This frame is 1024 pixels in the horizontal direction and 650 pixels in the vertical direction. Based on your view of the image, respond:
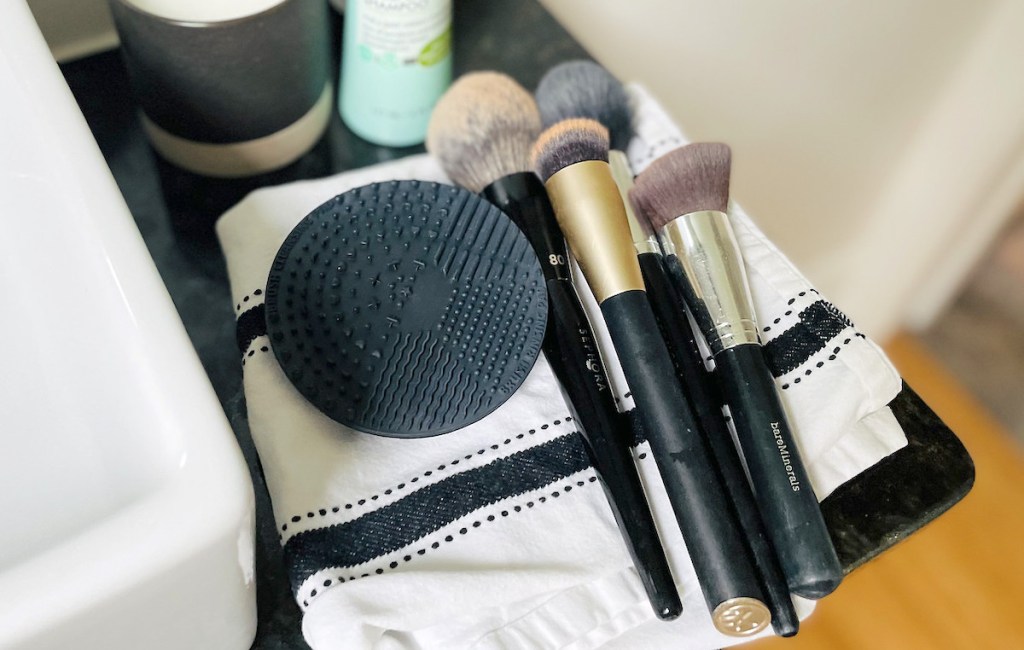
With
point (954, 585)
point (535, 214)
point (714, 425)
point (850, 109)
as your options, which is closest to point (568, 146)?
point (535, 214)

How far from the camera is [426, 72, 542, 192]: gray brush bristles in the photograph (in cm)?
39

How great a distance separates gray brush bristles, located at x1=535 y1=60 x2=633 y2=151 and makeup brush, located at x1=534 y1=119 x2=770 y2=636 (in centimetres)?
4

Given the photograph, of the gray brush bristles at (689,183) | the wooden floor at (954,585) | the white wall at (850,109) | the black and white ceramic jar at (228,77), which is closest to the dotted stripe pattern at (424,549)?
the gray brush bristles at (689,183)

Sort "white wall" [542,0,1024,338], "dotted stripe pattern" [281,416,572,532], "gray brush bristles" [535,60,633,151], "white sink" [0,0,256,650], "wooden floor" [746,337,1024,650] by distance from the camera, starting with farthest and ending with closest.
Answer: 1. "wooden floor" [746,337,1024,650]
2. "white wall" [542,0,1024,338]
3. "gray brush bristles" [535,60,633,151]
4. "dotted stripe pattern" [281,416,572,532]
5. "white sink" [0,0,256,650]

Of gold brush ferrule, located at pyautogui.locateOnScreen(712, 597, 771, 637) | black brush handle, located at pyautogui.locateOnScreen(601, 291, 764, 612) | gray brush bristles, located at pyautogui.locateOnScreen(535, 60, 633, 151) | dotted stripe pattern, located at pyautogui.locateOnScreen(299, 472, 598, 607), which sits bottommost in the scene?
dotted stripe pattern, located at pyautogui.locateOnScreen(299, 472, 598, 607)

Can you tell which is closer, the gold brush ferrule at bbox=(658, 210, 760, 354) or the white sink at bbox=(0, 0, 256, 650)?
the white sink at bbox=(0, 0, 256, 650)

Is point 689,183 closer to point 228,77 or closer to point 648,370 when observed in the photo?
point 648,370

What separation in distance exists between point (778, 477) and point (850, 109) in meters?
0.53

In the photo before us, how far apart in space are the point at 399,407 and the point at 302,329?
0.05 meters

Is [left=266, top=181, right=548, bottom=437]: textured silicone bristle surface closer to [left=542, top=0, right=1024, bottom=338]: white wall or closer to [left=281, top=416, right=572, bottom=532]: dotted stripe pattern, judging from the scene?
[left=281, top=416, right=572, bottom=532]: dotted stripe pattern

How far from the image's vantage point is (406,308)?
0.34 metres

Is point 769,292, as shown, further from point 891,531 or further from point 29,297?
point 29,297

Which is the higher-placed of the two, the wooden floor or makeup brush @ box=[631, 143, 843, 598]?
makeup brush @ box=[631, 143, 843, 598]

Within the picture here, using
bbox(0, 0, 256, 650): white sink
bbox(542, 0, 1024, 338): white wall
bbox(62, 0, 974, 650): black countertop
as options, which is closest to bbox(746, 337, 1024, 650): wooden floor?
bbox(542, 0, 1024, 338): white wall
